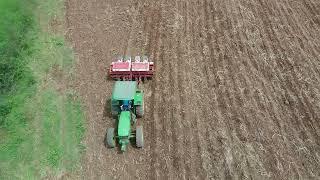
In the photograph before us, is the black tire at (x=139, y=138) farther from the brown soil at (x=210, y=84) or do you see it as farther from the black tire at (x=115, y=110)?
the black tire at (x=115, y=110)

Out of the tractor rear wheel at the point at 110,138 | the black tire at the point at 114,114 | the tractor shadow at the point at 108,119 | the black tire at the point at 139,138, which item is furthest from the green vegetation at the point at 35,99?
the black tire at the point at 139,138

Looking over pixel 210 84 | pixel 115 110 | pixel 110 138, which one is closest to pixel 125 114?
pixel 115 110

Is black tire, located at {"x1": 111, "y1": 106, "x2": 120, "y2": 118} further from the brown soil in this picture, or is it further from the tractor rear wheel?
the tractor rear wheel

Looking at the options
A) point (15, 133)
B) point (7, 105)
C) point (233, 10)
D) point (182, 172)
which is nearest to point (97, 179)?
point (182, 172)

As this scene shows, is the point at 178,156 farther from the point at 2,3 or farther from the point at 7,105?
the point at 2,3

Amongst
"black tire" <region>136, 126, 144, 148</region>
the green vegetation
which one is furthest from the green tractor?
the green vegetation

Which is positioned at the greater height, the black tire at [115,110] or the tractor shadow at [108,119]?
the black tire at [115,110]

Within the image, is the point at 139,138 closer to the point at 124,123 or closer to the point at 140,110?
the point at 124,123
